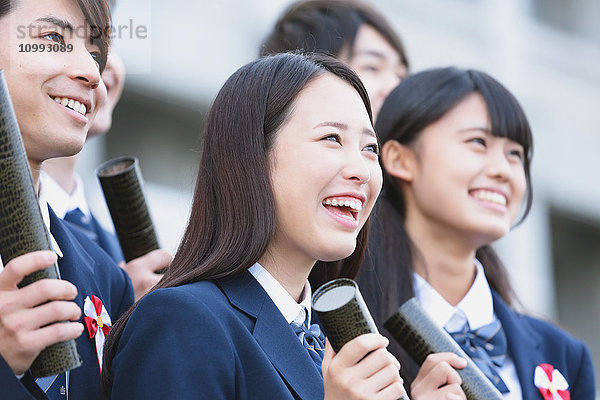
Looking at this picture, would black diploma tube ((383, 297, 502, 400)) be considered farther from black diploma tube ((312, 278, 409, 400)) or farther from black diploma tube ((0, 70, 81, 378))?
black diploma tube ((0, 70, 81, 378))

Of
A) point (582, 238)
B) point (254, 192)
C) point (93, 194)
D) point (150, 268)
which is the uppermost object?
point (254, 192)

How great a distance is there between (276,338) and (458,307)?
1360mm

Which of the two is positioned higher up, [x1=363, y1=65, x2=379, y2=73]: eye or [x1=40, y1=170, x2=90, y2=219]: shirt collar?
[x1=363, y1=65, x2=379, y2=73]: eye

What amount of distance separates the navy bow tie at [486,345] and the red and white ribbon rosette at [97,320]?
51.1 inches

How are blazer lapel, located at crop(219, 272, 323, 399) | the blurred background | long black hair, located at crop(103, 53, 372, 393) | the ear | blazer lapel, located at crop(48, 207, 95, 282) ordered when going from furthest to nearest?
1. the blurred background
2. the ear
3. blazer lapel, located at crop(48, 207, 95, 282)
4. long black hair, located at crop(103, 53, 372, 393)
5. blazer lapel, located at crop(219, 272, 323, 399)

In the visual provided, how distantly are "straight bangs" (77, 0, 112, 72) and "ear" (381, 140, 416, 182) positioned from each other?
1.28 metres

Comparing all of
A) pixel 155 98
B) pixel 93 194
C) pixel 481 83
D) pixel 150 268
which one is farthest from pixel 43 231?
pixel 155 98

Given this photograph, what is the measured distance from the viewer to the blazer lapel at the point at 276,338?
8.84 ft

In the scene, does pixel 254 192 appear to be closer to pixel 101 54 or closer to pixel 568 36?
pixel 101 54

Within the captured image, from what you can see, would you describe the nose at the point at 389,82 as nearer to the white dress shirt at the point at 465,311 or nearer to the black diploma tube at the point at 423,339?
the white dress shirt at the point at 465,311

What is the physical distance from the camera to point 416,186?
4.12 metres

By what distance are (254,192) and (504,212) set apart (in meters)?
1.46

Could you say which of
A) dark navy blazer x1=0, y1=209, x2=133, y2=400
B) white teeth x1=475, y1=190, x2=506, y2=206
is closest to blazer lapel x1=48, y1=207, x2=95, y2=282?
dark navy blazer x1=0, y1=209, x2=133, y2=400

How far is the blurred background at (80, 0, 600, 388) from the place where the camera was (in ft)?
31.0
